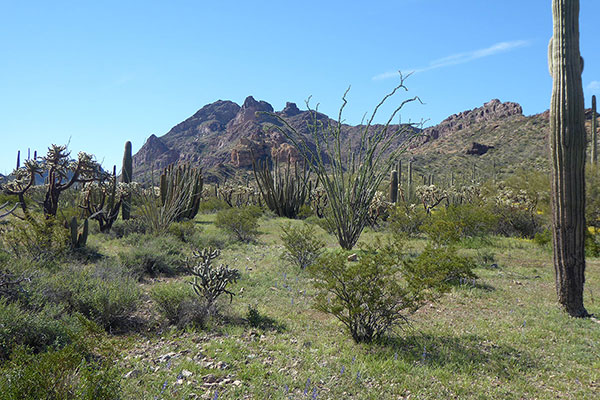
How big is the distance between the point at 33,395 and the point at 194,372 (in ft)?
4.53

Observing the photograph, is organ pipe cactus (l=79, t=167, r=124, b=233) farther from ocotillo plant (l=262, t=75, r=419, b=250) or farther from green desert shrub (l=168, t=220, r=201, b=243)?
ocotillo plant (l=262, t=75, r=419, b=250)

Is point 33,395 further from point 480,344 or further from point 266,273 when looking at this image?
point 266,273

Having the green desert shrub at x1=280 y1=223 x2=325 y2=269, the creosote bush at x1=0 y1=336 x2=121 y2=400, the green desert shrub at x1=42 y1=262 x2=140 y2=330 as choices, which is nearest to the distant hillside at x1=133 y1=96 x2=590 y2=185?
the green desert shrub at x1=280 y1=223 x2=325 y2=269

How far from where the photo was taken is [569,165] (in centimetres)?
564

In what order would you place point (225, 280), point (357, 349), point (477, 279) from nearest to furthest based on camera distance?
point (357, 349) → point (225, 280) → point (477, 279)

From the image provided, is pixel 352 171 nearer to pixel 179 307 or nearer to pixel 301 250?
pixel 301 250

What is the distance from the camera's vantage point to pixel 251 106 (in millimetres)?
161125

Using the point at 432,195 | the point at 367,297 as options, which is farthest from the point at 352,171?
the point at 432,195

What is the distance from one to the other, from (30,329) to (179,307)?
1.70 meters

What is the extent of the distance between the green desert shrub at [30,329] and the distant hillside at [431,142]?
520 centimetres

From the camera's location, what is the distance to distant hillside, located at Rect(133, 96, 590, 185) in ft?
140

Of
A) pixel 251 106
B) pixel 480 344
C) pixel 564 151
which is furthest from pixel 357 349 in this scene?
pixel 251 106

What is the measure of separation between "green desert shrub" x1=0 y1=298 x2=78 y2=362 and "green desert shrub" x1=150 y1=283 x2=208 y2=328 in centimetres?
115

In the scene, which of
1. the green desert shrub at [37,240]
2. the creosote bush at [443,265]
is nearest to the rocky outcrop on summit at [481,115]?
the creosote bush at [443,265]
